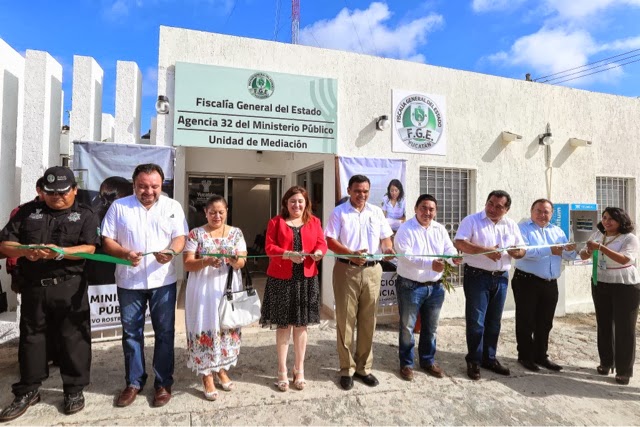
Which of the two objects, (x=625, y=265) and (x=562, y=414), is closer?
(x=562, y=414)

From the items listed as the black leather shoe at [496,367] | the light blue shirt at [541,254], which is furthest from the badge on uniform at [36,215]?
the light blue shirt at [541,254]

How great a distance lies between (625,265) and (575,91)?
164 inches

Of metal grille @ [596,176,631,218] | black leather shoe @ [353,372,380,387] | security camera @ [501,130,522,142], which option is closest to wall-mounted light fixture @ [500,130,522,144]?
security camera @ [501,130,522,142]

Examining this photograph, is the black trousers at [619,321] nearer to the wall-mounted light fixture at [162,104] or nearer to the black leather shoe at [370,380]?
the black leather shoe at [370,380]

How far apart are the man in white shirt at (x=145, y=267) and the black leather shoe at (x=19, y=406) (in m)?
0.64

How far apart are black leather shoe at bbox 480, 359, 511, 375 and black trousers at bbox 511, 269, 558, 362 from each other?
370mm

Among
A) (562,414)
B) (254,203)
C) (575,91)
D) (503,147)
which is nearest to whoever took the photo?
(562,414)

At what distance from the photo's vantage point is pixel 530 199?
5969 millimetres

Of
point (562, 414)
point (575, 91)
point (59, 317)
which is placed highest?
point (575, 91)

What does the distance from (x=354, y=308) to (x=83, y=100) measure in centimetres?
418

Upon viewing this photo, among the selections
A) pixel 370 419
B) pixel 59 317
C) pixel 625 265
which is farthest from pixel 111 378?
pixel 625 265

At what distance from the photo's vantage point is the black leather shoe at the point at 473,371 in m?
3.52

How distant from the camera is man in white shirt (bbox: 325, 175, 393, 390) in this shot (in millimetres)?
3240

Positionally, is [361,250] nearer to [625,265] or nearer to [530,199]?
[625,265]
